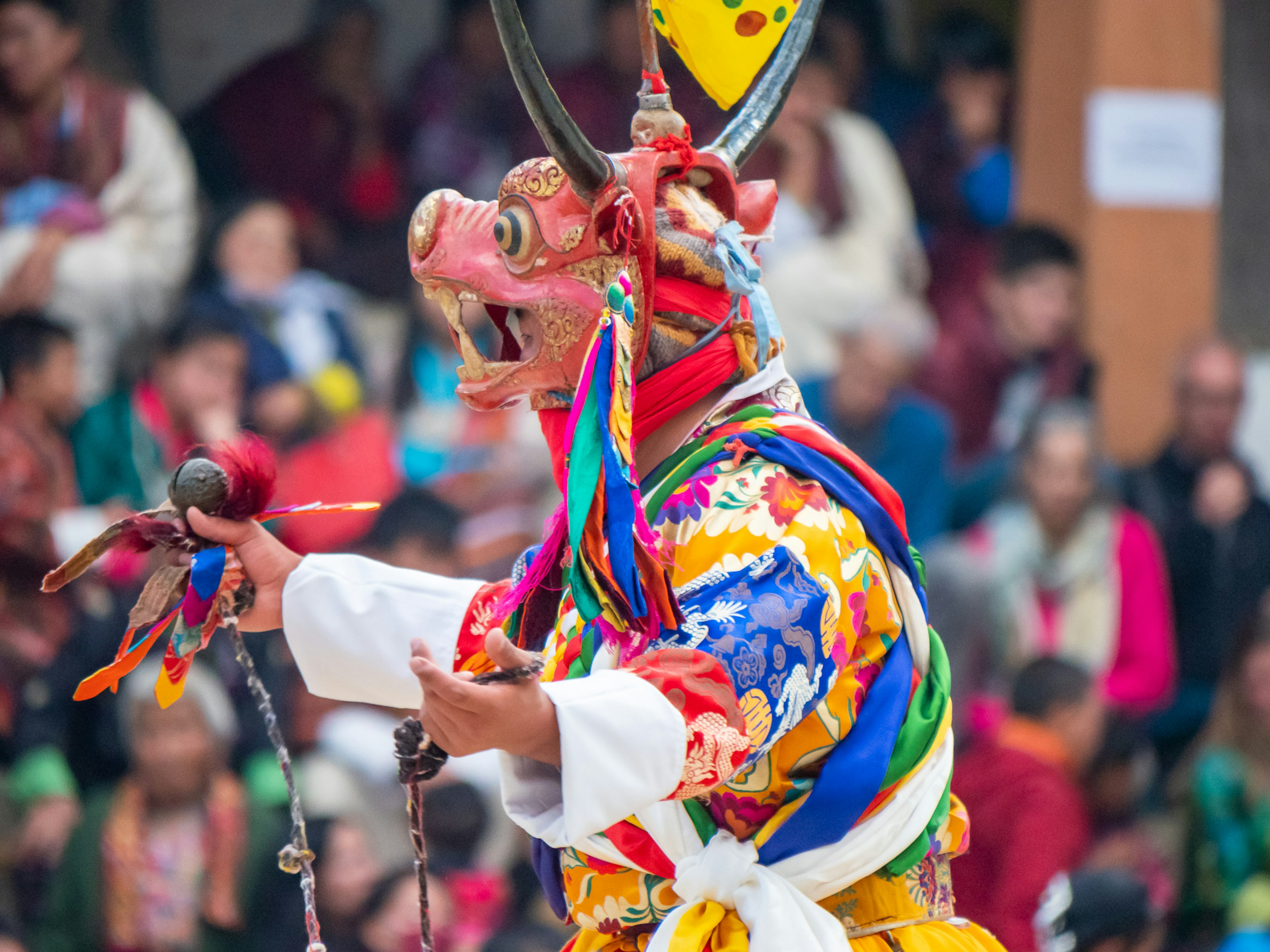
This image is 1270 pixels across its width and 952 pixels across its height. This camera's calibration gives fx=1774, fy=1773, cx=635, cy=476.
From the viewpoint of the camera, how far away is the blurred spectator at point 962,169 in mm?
6766

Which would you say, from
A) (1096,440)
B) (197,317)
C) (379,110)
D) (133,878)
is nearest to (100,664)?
(133,878)

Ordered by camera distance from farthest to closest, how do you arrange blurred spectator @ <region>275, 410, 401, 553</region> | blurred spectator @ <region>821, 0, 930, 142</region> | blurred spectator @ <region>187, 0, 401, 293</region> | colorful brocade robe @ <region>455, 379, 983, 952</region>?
1. blurred spectator @ <region>821, 0, 930, 142</region>
2. blurred spectator @ <region>187, 0, 401, 293</region>
3. blurred spectator @ <region>275, 410, 401, 553</region>
4. colorful brocade robe @ <region>455, 379, 983, 952</region>

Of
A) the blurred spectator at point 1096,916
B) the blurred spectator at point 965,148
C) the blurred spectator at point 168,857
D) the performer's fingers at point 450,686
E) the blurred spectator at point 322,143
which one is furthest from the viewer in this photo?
the blurred spectator at point 965,148

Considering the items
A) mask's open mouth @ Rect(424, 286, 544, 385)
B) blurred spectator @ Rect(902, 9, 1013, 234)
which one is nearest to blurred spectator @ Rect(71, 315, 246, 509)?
blurred spectator @ Rect(902, 9, 1013, 234)

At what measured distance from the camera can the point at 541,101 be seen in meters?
2.00

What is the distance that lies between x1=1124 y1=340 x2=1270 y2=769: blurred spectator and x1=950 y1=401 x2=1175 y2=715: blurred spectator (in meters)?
0.12

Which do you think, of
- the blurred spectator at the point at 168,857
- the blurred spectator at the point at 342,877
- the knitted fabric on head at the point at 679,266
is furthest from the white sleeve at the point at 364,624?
the blurred spectator at the point at 168,857

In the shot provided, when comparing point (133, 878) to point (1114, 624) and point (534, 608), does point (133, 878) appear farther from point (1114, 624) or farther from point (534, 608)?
point (1114, 624)

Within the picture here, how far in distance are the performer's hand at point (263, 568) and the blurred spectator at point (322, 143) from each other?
13.4 feet

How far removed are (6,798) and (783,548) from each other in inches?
134

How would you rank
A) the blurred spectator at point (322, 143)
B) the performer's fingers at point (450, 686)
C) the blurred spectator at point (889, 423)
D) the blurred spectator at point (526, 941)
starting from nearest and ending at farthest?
the performer's fingers at point (450, 686), the blurred spectator at point (526, 941), the blurred spectator at point (889, 423), the blurred spectator at point (322, 143)

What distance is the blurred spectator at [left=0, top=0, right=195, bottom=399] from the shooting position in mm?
5750

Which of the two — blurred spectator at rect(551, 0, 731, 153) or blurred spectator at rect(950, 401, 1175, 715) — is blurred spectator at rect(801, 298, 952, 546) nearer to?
blurred spectator at rect(950, 401, 1175, 715)

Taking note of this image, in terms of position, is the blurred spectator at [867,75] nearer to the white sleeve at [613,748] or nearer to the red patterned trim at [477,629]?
the red patterned trim at [477,629]
